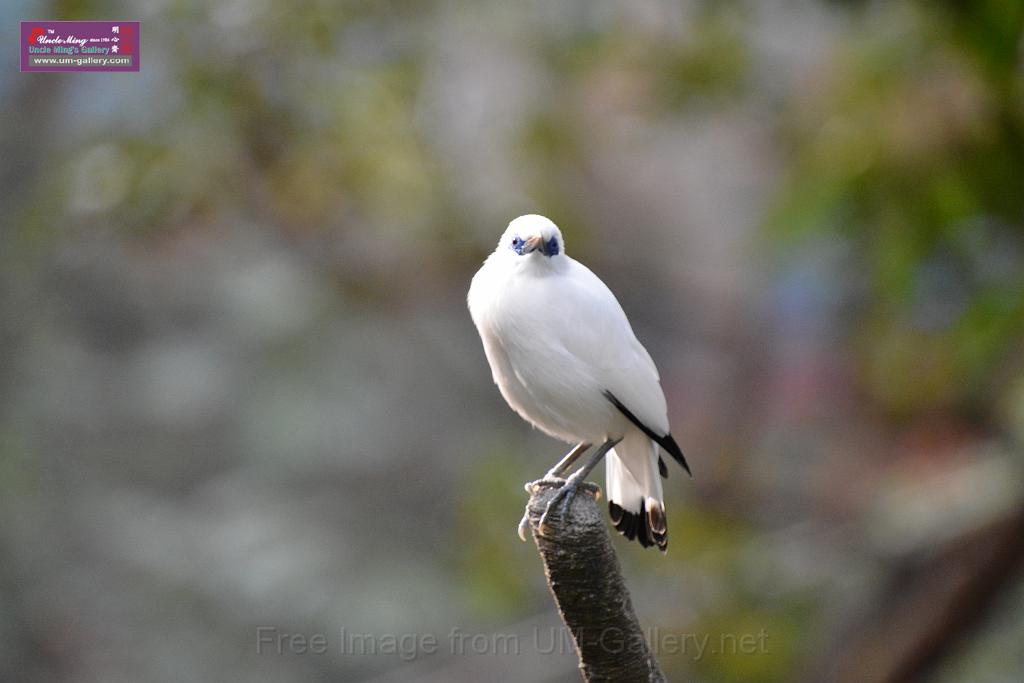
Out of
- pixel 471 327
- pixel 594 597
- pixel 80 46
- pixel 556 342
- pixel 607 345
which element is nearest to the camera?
pixel 594 597

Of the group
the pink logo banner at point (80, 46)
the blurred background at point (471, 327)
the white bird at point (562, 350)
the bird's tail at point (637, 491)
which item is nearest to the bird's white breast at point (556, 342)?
the white bird at point (562, 350)

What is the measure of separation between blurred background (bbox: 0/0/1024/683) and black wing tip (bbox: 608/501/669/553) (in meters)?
2.38

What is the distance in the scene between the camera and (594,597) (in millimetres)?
2631

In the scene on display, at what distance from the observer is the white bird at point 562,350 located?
9.25ft

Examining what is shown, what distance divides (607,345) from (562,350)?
0.16 metres

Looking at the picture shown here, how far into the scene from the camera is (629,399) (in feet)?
10.0

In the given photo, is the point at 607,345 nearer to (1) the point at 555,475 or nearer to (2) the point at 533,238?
(1) the point at 555,475

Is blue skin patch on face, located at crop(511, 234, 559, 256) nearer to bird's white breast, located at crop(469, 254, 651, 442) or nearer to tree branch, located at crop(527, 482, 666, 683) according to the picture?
bird's white breast, located at crop(469, 254, 651, 442)

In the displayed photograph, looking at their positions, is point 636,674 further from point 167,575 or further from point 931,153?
point 167,575

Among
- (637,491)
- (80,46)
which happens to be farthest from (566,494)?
(80,46)

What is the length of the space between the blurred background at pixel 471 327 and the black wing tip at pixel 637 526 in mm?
2385

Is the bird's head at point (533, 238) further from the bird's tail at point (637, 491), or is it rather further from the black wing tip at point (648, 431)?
the bird's tail at point (637, 491)

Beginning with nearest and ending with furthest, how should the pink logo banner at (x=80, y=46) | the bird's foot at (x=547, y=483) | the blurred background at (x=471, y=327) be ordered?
the bird's foot at (x=547, y=483)
the pink logo banner at (x=80, y=46)
the blurred background at (x=471, y=327)

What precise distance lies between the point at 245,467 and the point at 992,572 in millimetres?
6350
